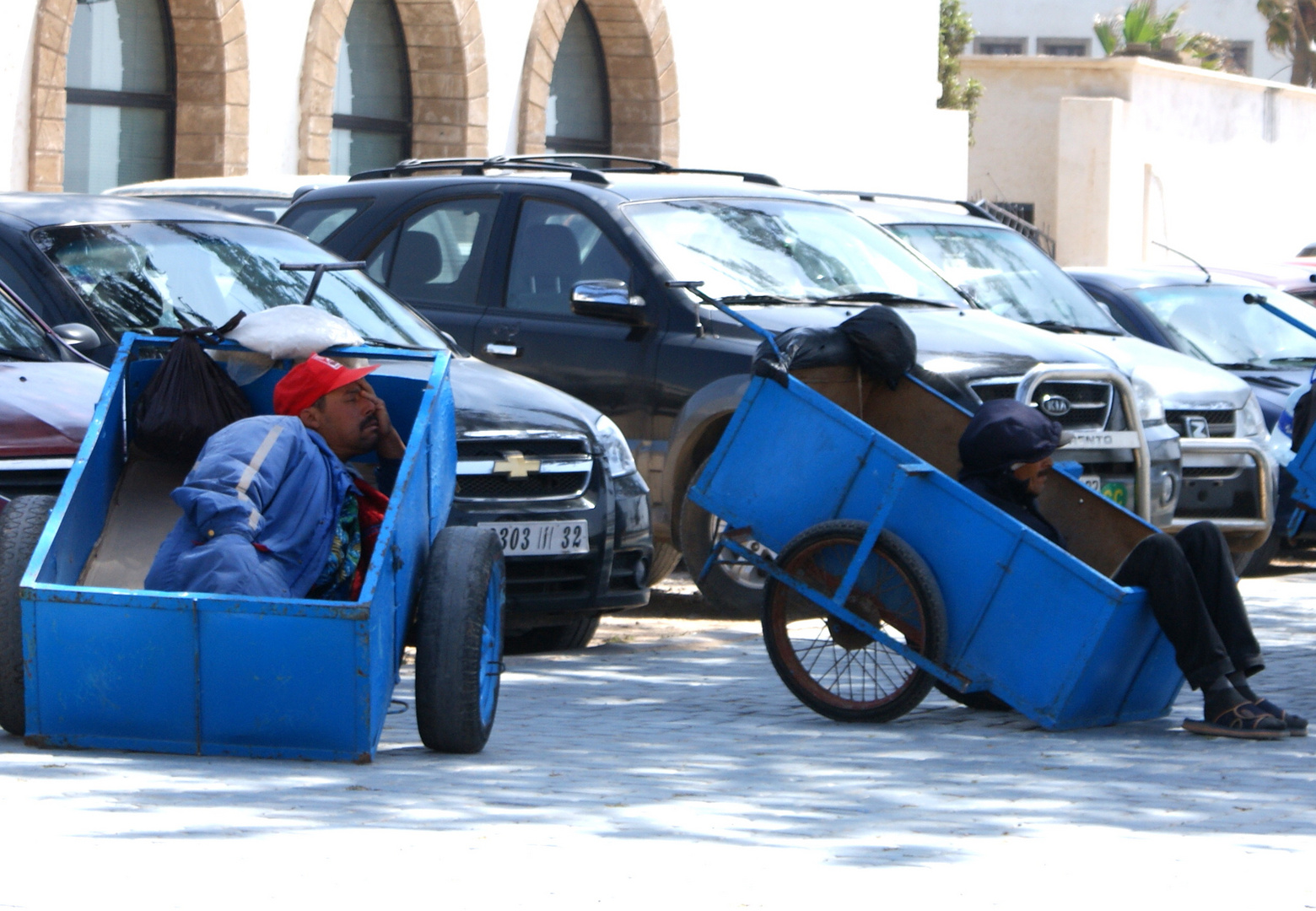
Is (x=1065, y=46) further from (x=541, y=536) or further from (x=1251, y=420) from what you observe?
(x=541, y=536)

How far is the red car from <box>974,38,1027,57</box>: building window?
174 feet

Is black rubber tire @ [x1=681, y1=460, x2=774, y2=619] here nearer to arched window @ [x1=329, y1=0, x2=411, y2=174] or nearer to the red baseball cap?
the red baseball cap

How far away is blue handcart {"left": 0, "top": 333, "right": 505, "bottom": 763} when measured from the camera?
18.2 ft

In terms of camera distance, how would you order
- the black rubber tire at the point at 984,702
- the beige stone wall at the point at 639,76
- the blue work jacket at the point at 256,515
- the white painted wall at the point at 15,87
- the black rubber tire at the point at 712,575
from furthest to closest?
1. the beige stone wall at the point at 639,76
2. the white painted wall at the point at 15,87
3. the black rubber tire at the point at 712,575
4. the black rubber tire at the point at 984,702
5. the blue work jacket at the point at 256,515

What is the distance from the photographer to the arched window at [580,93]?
75.5ft

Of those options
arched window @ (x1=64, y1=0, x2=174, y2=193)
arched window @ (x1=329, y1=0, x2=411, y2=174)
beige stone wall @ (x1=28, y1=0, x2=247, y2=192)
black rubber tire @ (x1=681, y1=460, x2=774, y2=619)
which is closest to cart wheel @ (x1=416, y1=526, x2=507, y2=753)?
black rubber tire @ (x1=681, y1=460, x2=774, y2=619)

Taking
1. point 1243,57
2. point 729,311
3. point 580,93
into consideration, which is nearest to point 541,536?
point 729,311

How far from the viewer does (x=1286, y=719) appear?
22.2ft

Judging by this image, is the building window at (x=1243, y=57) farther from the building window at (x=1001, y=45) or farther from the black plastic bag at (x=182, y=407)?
the black plastic bag at (x=182, y=407)

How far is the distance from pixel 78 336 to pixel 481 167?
359 centimetres

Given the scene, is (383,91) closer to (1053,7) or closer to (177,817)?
(177,817)

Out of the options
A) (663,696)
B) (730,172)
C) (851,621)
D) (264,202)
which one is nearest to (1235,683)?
(851,621)

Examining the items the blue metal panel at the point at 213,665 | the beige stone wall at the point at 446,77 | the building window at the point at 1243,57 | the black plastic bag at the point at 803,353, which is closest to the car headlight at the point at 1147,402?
the black plastic bag at the point at 803,353

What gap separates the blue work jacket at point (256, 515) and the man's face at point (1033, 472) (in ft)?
7.58
